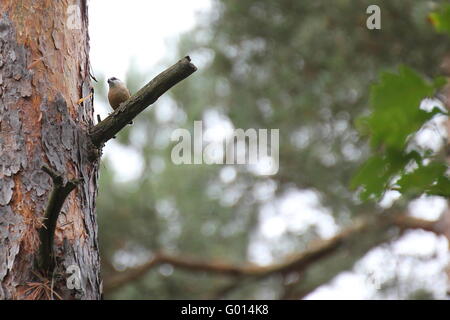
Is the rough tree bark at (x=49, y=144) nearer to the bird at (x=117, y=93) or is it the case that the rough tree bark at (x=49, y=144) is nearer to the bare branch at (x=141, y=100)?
the bare branch at (x=141, y=100)

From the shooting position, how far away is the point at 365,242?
582cm

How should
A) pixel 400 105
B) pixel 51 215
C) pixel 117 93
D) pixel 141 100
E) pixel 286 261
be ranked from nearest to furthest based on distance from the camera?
pixel 400 105 < pixel 51 215 < pixel 141 100 < pixel 117 93 < pixel 286 261

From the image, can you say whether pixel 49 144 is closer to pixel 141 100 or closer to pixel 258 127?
pixel 141 100

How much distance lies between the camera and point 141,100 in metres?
1.89

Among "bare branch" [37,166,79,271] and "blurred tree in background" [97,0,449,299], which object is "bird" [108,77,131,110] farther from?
"blurred tree in background" [97,0,449,299]

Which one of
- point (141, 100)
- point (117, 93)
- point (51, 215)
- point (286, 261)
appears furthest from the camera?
point (286, 261)

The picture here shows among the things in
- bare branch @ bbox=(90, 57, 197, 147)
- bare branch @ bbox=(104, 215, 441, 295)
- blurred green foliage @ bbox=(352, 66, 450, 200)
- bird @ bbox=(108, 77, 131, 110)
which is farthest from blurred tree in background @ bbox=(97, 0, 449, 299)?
blurred green foliage @ bbox=(352, 66, 450, 200)

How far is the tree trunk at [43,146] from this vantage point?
1768mm

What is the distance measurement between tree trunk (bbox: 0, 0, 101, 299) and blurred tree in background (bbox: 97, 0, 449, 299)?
157 inches

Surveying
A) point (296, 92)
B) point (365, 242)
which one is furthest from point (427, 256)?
point (296, 92)

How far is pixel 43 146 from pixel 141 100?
32 cm

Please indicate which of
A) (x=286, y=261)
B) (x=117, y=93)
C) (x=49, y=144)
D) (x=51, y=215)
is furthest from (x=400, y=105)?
(x=286, y=261)

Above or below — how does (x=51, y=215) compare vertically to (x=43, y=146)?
below

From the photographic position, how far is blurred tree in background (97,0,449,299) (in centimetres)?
586
